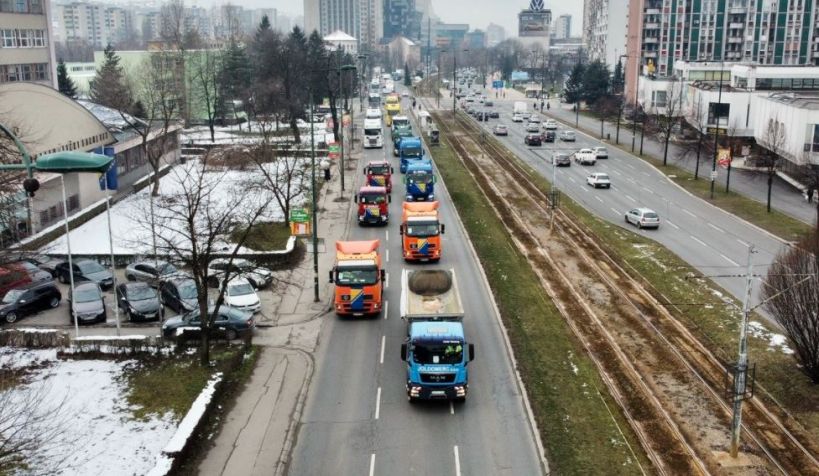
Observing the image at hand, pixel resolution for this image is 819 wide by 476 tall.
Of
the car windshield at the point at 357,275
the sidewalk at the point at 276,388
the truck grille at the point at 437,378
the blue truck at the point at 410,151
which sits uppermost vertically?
the blue truck at the point at 410,151

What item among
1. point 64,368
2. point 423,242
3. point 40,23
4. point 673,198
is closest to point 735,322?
point 423,242

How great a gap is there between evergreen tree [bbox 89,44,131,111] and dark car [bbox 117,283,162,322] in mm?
36862

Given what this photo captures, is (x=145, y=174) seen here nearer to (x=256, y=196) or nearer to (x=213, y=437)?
(x=256, y=196)

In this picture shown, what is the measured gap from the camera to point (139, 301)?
35.2m

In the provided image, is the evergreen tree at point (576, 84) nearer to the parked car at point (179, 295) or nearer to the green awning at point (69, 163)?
the parked car at point (179, 295)

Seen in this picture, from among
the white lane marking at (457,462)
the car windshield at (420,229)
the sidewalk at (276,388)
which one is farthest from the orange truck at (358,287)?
the white lane marking at (457,462)

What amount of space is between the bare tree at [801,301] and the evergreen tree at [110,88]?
56.6 m

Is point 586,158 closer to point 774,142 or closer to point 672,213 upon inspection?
point 774,142

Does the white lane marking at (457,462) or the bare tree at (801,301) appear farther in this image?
the bare tree at (801,301)

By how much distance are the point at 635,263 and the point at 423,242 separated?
→ 37.3 ft

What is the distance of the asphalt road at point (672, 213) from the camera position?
141 feet

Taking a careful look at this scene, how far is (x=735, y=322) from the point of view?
108ft

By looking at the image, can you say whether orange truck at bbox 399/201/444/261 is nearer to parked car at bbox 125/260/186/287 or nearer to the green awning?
parked car at bbox 125/260/186/287

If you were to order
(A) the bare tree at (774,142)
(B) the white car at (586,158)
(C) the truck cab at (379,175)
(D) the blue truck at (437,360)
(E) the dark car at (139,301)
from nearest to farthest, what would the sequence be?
1. (D) the blue truck at (437,360)
2. (E) the dark car at (139,301)
3. (A) the bare tree at (774,142)
4. (C) the truck cab at (379,175)
5. (B) the white car at (586,158)
